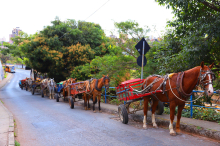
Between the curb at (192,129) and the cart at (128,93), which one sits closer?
the curb at (192,129)

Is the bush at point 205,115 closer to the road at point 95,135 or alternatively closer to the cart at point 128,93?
the road at point 95,135

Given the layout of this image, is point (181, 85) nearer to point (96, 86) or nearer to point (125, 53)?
point (96, 86)

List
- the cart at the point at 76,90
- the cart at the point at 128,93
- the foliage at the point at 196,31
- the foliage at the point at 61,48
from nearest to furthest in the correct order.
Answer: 1. the foliage at the point at 196,31
2. the cart at the point at 128,93
3. the cart at the point at 76,90
4. the foliage at the point at 61,48

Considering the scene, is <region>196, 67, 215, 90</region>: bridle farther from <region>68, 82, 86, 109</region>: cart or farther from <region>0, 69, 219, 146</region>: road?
<region>68, 82, 86, 109</region>: cart

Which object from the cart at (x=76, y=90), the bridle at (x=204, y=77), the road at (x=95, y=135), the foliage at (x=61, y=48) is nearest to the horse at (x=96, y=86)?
the cart at (x=76, y=90)

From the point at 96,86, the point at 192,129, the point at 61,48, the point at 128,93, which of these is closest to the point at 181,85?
the point at 192,129

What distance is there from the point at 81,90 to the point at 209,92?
881 cm

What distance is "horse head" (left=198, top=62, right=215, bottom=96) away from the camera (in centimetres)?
514

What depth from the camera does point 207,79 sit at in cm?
522

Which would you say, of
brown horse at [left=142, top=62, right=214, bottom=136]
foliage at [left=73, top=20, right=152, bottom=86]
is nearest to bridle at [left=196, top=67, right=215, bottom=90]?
brown horse at [left=142, top=62, right=214, bottom=136]

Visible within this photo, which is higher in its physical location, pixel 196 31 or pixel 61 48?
pixel 61 48

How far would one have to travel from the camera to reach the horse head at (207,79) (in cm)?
514

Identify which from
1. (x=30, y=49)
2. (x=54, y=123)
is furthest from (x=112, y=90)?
(x=30, y=49)

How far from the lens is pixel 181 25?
886 cm
